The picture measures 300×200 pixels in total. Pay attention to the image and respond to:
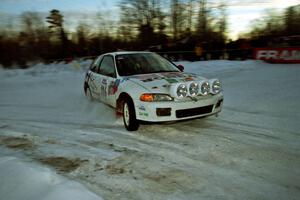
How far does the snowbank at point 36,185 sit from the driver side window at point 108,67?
8.73ft

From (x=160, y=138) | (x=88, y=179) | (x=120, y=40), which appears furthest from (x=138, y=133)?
(x=120, y=40)

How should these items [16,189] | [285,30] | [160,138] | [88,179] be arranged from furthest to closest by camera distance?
[285,30] < [160,138] < [88,179] < [16,189]

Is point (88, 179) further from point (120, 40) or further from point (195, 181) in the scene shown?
point (120, 40)

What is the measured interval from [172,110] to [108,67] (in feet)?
7.29

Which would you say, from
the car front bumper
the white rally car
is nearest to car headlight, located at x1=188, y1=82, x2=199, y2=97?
the white rally car

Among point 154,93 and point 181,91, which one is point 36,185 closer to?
point 154,93

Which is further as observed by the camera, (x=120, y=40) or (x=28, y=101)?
(x=120, y=40)

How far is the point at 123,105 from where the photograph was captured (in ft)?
16.1

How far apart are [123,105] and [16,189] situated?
2452 mm

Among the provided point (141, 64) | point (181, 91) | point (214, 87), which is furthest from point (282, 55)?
point (181, 91)

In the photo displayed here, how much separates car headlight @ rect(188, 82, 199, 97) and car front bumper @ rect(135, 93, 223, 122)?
106 mm

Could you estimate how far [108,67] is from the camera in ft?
19.3

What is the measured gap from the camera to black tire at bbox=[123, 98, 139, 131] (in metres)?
4.56

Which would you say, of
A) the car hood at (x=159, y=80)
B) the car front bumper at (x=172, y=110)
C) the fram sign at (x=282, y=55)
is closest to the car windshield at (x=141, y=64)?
the car hood at (x=159, y=80)
